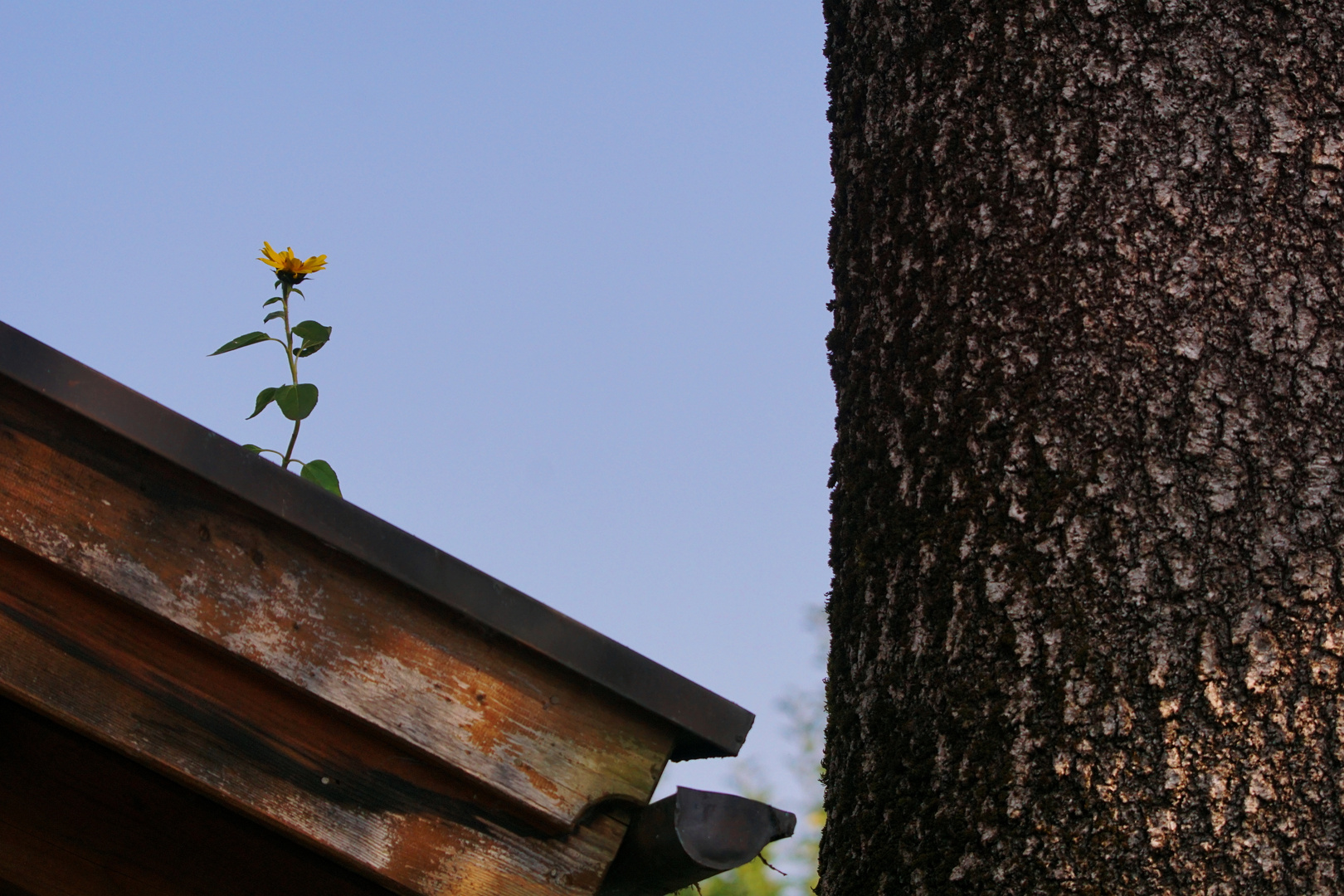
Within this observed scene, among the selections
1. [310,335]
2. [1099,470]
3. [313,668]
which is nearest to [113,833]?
[313,668]

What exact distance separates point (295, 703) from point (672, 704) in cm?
42

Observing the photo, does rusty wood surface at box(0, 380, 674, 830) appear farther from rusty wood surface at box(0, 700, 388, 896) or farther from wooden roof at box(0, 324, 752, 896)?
rusty wood surface at box(0, 700, 388, 896)

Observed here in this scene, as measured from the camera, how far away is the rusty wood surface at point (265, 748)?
3.45 feet

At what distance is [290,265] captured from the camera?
185 centimetres

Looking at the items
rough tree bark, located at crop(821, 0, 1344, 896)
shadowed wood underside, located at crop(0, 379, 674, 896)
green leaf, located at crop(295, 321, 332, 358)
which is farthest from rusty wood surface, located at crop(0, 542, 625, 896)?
green leaf, located at crop(295, 321, 332, 358)

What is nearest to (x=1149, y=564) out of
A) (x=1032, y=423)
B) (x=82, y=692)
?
(x=1032, y=423)

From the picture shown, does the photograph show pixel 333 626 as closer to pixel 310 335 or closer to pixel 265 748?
pixel 265 748

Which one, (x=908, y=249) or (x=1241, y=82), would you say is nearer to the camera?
(x=1241, y=82)

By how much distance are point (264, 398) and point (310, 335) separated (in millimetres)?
136

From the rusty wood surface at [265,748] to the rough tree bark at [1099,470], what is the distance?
40 cm

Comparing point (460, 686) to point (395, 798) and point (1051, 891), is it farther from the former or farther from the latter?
point (1051, 891)

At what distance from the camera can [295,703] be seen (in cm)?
109

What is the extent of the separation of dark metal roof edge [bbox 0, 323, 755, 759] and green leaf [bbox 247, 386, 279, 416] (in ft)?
2.13

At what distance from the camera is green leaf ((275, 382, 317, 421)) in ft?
5.38
